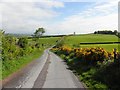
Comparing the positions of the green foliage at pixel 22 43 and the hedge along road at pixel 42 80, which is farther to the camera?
the green foliage at pixel 22 43

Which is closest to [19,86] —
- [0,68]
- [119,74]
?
[119,74]

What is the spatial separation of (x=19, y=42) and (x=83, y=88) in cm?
4558

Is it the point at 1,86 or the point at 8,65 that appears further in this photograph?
the point at 8,65

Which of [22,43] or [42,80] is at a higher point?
[22,43]

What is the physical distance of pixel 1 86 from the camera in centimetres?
1922

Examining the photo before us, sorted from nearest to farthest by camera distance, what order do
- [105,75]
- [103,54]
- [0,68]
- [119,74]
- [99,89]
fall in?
[99,89]
[119,74]
[105,75]
[0,68]
[103,54]

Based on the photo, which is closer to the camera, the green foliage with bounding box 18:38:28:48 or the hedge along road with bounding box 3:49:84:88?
the hedge along road with bounding box 3:49:84:88

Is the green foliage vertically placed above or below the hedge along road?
above

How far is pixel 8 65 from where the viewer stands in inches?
1185

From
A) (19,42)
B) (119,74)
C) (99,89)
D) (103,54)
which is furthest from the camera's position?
(19,42)

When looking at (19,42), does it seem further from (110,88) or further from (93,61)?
(110,88)

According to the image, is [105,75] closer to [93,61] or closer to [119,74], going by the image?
[119,74]

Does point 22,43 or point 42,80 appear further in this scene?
point 22,43

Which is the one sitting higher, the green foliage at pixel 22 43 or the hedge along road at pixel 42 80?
the green foliage at pixel 22 43
